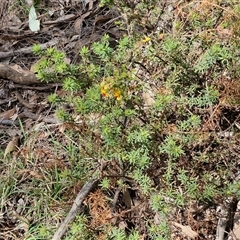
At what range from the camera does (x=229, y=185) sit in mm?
2264

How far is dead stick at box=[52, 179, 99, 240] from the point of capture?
2527 mm

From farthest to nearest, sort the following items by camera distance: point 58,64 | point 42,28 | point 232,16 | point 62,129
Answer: point 42,28, point 62,129, point 232,16, point 58,64

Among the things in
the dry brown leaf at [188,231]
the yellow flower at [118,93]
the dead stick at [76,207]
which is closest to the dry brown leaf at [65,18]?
the dead stick at [76,207]

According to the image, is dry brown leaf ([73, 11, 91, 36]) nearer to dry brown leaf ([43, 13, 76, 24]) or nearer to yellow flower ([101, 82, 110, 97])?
dry brown leaf ([43, 13, 76, 24])

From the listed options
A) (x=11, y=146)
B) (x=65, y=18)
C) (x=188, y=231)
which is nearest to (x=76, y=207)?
(x=188, y=231)

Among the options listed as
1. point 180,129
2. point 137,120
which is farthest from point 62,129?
point 180,129

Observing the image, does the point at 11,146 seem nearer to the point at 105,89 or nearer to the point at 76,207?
the point at 76,207

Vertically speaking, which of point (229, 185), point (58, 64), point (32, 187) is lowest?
point (32, 187)

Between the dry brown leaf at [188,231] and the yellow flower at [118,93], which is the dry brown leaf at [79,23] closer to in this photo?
the yellow flower at [118,93]

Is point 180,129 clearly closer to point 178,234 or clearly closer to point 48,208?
point 178,234

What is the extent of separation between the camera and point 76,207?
2.57m

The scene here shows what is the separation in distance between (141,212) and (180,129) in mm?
487

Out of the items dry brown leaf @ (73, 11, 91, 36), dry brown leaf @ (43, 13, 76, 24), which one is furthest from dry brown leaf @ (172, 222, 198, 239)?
dry brown leaf @ (43, 13, 76, 24)

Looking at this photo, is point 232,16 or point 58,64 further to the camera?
point 232,16
